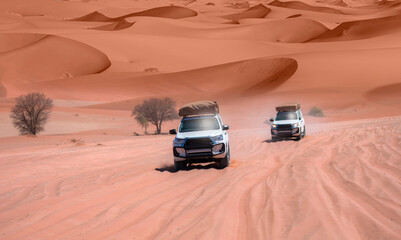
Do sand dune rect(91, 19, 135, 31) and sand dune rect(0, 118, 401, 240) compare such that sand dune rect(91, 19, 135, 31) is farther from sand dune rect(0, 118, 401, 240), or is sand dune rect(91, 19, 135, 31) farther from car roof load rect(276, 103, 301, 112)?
sand dune rect(0, 118, 401, 240)

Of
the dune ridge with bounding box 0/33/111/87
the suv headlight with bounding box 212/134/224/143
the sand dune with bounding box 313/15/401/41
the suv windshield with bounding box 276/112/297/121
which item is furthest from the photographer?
the sand dune with bounding box 313/15/401/41

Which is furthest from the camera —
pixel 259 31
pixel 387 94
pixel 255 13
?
pixel 255 13

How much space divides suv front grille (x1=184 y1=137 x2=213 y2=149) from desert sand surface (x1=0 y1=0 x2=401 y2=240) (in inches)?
27.8

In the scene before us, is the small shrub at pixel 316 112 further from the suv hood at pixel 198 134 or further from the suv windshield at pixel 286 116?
the suv hood at pixel 198 134

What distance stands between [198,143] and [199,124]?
125 cm

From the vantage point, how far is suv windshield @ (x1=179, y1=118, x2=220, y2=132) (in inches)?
531

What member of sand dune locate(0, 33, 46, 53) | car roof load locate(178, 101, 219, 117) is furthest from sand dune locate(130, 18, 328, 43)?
car roof load locate(178, 101, 219, 117)

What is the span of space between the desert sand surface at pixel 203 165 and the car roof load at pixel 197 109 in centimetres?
195

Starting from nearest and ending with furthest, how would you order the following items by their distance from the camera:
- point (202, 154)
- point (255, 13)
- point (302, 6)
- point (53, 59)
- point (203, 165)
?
point (202, 154) → point (203, 165) → point (53, 59) → point (255, 13) → point (302, 6)

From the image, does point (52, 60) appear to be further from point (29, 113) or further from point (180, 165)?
point (180, 165)

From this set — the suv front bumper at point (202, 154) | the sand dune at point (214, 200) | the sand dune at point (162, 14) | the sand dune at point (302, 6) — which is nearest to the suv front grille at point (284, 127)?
the sand dune at point (214, 200)

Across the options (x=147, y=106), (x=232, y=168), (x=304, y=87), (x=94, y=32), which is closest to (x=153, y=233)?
(x=232, y=168)

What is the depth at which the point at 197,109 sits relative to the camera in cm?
1495

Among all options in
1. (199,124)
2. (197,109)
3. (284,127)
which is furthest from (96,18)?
(199,124)
